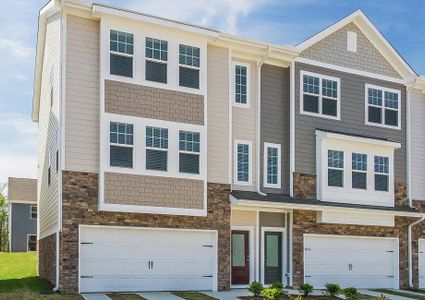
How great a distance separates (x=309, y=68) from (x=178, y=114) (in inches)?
253

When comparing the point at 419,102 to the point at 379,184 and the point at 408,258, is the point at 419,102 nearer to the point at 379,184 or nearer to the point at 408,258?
the point at 379,184

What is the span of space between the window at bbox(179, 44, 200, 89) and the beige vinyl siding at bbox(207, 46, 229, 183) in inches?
27.0

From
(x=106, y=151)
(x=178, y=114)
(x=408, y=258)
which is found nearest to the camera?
(x=106, y=151)

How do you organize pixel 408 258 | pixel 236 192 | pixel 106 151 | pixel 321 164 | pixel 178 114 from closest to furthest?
pixel 106 151, pixel 178 114, pixel 236 192, pixel 321 164, pixel 408 258

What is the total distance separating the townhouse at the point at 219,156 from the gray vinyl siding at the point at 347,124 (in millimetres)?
62

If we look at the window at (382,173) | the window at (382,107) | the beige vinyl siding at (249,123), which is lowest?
the window at (382,173)

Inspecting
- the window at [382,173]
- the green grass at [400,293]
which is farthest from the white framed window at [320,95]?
the green grass at [400,293]

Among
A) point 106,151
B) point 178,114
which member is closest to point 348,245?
point 178,114

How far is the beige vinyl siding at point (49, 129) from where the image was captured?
19.5 m

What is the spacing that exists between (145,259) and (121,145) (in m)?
3.82

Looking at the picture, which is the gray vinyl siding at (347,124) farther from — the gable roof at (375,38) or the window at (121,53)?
the window at (121,53)

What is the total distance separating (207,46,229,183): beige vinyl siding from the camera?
2066 centimetres

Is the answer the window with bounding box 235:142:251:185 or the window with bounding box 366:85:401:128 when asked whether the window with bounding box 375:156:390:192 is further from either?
the window with bounding box 235:142:251:185

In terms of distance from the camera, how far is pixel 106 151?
60.6 ft
